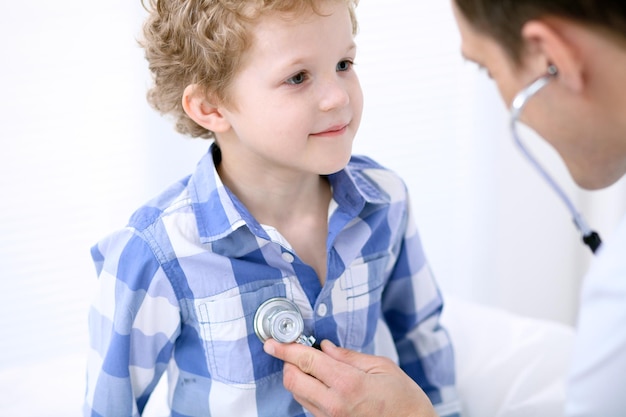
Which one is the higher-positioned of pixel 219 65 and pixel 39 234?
pixel 219 65

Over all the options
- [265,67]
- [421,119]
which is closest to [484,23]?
[265,67]

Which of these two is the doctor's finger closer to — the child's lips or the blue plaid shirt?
the blue plaid shirt

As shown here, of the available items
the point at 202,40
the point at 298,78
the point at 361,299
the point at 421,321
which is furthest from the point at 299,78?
the point at 421,321

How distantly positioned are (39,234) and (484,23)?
1235mm

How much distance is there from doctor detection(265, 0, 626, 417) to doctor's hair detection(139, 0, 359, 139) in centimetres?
34

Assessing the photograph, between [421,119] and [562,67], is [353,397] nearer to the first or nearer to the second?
[562,67]

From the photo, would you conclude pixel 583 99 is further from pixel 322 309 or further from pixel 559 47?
pixel 322 309

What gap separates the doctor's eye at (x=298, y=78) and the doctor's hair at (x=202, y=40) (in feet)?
0.26

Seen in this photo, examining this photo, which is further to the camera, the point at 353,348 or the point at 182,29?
the point at 353,348

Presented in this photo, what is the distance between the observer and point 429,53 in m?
2.28

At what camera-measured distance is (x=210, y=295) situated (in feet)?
4.31

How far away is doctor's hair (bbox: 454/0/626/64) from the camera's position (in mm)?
901

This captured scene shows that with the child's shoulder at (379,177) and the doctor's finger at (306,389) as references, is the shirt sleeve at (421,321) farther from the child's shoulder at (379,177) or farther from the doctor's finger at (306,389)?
the doctor's finger at (306,389)

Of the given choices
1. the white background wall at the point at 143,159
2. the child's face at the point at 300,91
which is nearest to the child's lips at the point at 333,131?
the child's face at the point at 300,91
